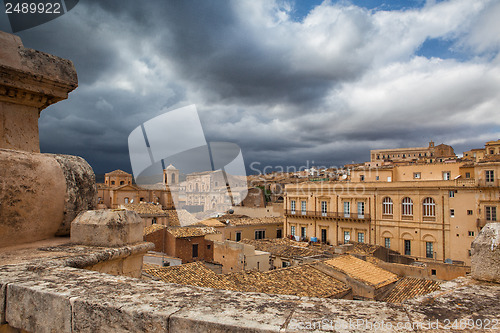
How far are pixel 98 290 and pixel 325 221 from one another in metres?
38.5

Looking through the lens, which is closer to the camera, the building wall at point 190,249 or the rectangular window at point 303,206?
the building wall at point 190,249

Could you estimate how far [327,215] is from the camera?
Answer: 3869 centimetres

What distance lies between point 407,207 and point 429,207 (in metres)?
1.97

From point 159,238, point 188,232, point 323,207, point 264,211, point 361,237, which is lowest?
point 361,237

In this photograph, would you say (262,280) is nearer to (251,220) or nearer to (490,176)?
(490,176)

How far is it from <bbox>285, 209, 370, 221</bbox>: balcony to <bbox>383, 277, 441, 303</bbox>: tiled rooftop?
17579 mm

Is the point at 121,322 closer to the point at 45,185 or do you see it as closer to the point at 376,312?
the point at 376,312

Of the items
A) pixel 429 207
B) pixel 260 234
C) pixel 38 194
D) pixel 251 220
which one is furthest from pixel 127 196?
pixel 38 194

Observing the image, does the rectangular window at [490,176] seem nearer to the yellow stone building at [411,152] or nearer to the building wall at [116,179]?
the yellow stone building at [411,152]

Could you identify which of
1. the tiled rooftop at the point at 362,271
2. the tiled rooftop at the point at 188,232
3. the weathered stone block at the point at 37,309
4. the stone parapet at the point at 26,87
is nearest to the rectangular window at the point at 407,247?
the tiled rooftop at the point at 362,271

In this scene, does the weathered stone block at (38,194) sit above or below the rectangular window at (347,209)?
above

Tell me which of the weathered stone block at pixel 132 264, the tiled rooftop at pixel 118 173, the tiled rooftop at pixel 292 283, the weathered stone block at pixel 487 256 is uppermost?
the tiled rooftop at pixel 118 173

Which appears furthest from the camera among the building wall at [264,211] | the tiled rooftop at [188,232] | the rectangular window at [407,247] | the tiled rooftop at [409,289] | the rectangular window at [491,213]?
the building wall at [264,211]

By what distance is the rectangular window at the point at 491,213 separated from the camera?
28.1 meters
